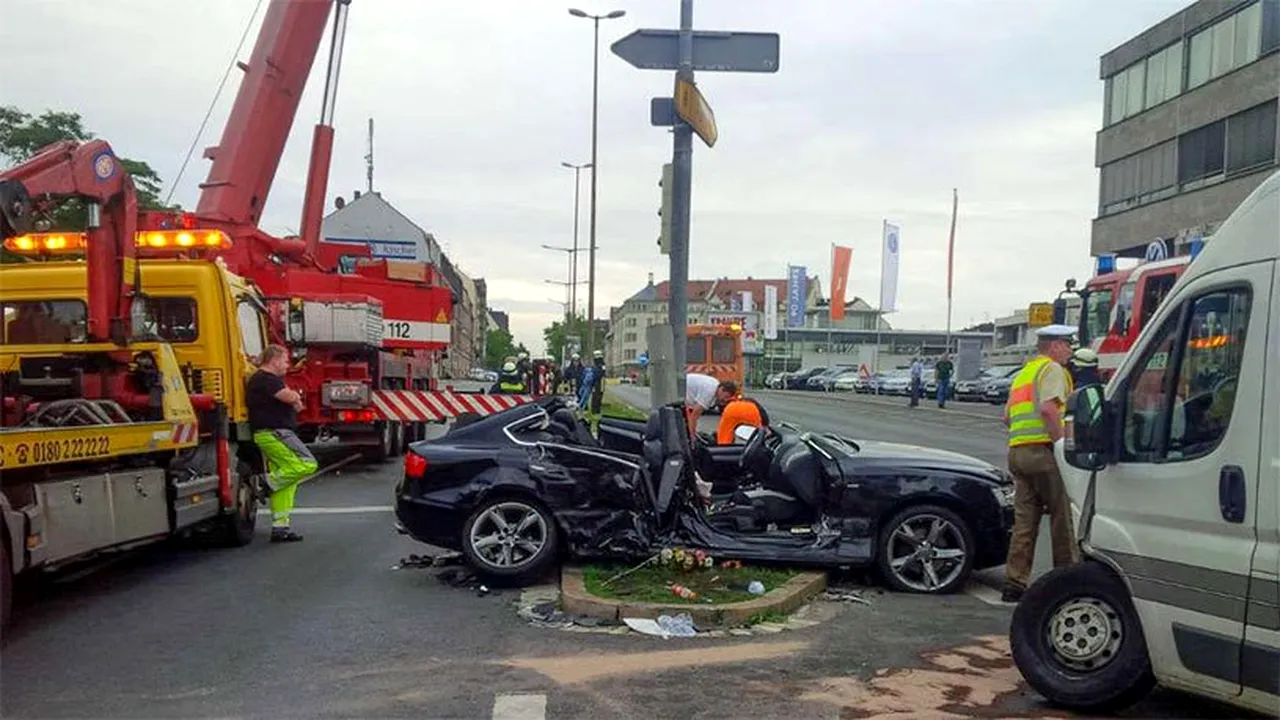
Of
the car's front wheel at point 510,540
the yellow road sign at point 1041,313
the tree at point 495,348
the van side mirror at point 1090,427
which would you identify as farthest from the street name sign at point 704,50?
the tree at point 495,348

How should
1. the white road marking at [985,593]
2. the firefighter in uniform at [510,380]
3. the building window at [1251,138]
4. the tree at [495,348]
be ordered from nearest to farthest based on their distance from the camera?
the white road marking at [985,593] → the firefighter in uniform at [510,380] → the building window at [1251,138] → the tree at [495,348]

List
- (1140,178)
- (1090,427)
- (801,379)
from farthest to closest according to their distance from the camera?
(801,379) < (1140,178) < (1090,427)

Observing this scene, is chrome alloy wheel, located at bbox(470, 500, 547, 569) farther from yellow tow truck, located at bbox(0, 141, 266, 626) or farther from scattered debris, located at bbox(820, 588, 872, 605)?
yellow tow truck, located at bbox(0, 141, 266, 626)

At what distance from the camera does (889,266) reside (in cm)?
4553

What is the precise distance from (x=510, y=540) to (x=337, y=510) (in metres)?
4.51

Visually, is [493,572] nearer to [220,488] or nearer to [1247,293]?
[220,488]

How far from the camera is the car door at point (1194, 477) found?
13.6 ft

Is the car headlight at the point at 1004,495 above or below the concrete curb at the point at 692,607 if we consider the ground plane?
above

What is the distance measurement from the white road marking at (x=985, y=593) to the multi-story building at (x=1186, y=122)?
27.2 m

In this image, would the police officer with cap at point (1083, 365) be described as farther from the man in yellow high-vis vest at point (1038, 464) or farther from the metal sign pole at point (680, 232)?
the metal sign pole at point (680, 232)

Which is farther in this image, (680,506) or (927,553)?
(680,506)

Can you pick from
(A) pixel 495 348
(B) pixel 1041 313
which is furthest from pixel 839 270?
(A) pixel 495 348

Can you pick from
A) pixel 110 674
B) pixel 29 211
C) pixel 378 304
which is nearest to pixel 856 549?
pixel 110 674

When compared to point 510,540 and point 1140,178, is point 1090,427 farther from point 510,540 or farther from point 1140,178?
point 1140,178
